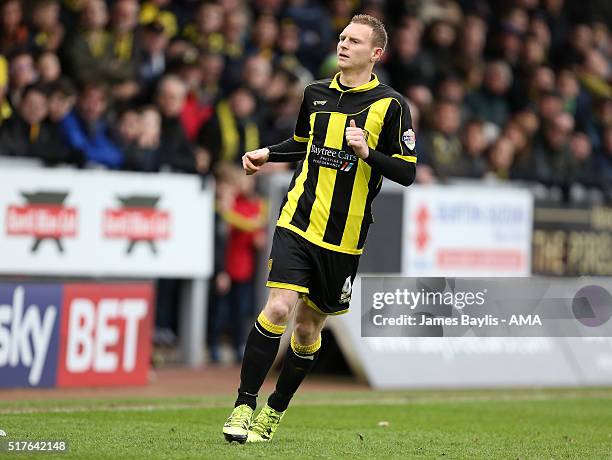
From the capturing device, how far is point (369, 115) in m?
7.18

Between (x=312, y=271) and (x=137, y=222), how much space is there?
5.28 m

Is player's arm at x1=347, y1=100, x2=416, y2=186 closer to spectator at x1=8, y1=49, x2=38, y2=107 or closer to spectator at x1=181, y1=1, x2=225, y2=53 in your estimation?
spectator at x1=8, y1=49, x2=38, y2=107

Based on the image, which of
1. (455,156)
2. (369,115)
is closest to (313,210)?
(369,115)

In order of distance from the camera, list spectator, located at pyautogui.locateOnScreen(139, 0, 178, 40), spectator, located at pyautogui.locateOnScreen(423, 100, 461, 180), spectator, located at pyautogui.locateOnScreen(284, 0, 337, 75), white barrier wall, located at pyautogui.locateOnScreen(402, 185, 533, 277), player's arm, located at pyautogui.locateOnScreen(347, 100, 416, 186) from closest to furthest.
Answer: player's arm, located at pyautogui.locateOnScreen(347, 100, 416, 186)
white barrier wall, located at pyautogui.locateOnScreen(402, 185, 533, 277)
spectator, located at pyautogui.locateOnScreen(139, 0, 178, 40)
spectator, located at pyautogui.locateOnScreen(423, 100, 461, 180)
spectator, located at pyautogui.locateOnScreen(284, 0, 337, 75)

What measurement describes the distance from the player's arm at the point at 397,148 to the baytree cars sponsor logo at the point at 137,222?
531 cm

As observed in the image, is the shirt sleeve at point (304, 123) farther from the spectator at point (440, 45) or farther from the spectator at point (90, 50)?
the spectator at point (440, 45)

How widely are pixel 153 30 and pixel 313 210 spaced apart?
6.87m

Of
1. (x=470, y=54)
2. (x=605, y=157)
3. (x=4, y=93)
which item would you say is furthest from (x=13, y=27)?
(x=605, y=157)

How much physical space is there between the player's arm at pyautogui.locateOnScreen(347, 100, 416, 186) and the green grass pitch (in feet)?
5.13

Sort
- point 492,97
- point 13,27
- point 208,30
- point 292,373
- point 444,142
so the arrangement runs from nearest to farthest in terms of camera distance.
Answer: point 292,373 < point 13,27 < point 208,30 < point 444,142 < point 492,97

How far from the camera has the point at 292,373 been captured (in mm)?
7410

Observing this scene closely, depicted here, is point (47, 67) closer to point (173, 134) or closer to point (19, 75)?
point (19, 75)

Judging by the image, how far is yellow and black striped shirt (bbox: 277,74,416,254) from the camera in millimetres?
7148

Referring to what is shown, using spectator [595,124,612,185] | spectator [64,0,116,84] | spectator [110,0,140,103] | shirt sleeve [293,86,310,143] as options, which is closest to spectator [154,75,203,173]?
spectator [110,0,140,103]
